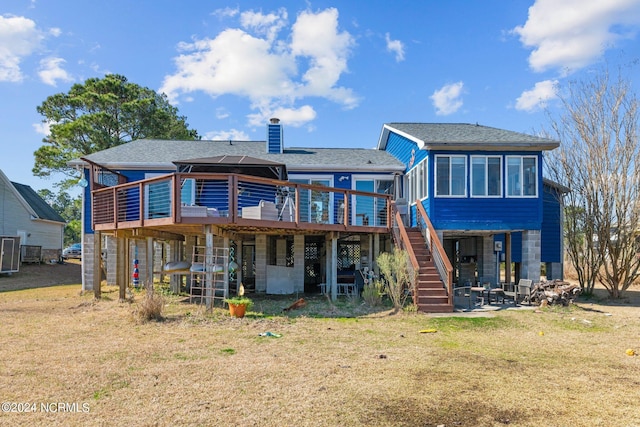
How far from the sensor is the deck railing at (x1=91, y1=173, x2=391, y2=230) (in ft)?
31.5

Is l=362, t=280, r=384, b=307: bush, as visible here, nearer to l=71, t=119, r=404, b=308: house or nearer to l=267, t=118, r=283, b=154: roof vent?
l=71, t=119, r=404, b=308: house

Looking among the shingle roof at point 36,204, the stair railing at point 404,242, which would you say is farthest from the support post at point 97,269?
the shingle roof at point 36,204

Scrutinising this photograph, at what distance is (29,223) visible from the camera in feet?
85.7

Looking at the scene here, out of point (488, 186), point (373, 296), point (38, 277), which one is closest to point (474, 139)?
point (488, 186)

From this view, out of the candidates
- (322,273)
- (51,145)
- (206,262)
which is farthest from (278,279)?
(51,145)

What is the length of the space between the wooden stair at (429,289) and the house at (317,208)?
0.03m

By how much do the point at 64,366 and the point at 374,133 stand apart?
18484mm

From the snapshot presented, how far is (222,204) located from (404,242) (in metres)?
5.13

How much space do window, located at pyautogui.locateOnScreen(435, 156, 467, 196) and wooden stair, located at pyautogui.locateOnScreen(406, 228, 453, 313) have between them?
2.09 m

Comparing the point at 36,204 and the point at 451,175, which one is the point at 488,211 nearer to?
the point at 451,175

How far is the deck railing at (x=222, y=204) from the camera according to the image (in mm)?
9594

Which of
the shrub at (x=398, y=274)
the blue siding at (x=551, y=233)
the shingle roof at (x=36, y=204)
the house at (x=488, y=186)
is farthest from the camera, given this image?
the shingle roof at (x=36, y=204)

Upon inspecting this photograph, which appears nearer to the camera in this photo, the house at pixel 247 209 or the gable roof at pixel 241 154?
the house at pixel 247 209

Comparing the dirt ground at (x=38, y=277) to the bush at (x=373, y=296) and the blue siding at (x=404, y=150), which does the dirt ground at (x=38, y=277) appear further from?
the blue siding at (x=404, y=150)
